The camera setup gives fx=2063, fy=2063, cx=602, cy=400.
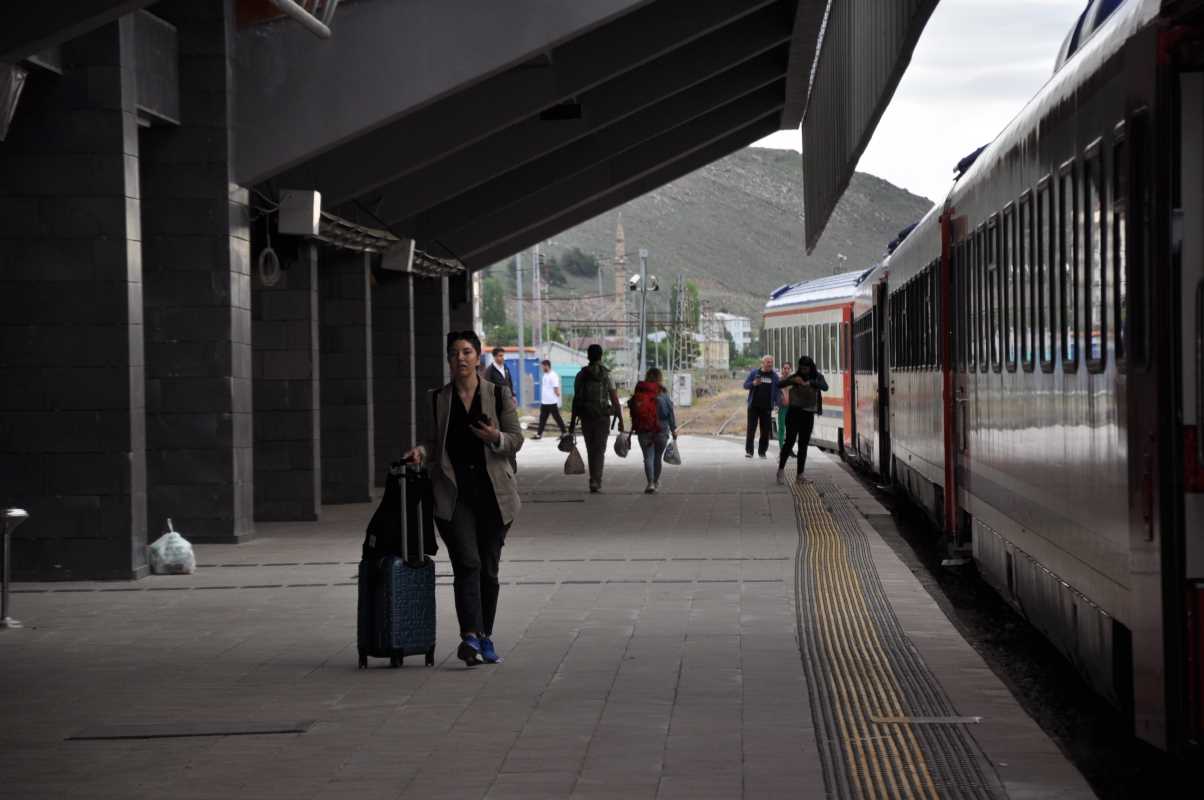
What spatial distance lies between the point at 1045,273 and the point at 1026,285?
2.91ft

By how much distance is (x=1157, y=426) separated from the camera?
6.54 m

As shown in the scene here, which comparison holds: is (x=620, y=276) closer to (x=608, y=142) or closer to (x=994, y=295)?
(x=608, y=142)

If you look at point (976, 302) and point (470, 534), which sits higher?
point (976, 302)

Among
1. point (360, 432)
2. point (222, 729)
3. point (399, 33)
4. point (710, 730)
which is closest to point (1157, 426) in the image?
point (710, 730)

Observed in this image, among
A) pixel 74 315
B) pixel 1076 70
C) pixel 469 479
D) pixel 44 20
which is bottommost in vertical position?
pixel 469 479

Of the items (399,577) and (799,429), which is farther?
(799,429)

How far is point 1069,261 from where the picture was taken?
8.51m

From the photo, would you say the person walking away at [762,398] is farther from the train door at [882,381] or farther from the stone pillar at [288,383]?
the stone pillar at [288,383]

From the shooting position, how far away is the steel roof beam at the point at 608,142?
32.9 metres

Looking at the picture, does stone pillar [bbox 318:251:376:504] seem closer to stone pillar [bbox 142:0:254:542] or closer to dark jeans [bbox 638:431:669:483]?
dark jeans [bbox 638:431:669:483]

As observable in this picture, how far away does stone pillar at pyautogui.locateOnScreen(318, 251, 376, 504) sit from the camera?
25.1m

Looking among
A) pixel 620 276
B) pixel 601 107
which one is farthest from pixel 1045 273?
pixel 620 276

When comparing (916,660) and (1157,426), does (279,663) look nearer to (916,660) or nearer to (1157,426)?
(916,660)

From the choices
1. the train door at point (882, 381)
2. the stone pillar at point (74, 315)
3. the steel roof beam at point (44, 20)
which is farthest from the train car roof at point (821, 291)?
the steel roof beam at point (44, 20)
